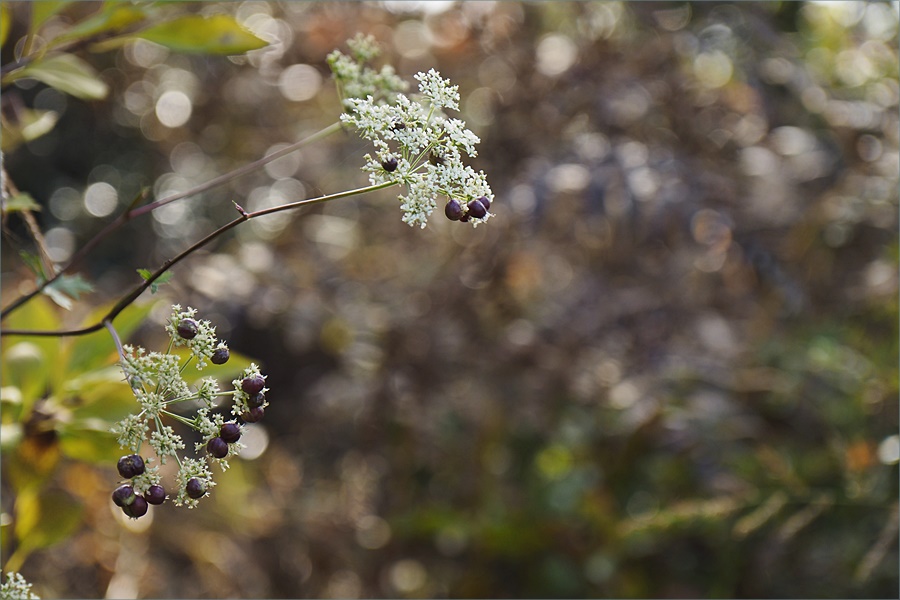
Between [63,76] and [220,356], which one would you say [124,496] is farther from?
[63,76]

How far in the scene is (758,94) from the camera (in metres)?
1.20

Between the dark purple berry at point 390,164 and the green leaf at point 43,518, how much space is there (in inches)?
17.5

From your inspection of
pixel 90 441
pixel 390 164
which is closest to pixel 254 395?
pixel 390 164

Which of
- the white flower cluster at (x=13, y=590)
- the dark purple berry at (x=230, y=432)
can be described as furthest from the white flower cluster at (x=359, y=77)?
the white flower cluster at (x=13, y=590)

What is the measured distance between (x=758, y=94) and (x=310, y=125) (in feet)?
2.83

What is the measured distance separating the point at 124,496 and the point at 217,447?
0.17 feet

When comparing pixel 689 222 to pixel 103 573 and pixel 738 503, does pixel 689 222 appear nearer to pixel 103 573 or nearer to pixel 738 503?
pixel 738 503

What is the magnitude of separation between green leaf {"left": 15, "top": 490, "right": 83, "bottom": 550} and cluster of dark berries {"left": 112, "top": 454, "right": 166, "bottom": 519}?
0.98ft

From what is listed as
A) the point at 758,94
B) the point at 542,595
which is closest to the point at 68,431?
the point at 542,595

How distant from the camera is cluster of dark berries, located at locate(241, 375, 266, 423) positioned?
0.42 meters

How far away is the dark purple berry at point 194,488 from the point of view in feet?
1.33

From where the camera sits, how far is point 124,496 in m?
0.41

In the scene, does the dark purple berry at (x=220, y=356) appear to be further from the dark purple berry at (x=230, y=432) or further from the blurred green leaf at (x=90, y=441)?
the blurred green leaf at (x=90, y=441)

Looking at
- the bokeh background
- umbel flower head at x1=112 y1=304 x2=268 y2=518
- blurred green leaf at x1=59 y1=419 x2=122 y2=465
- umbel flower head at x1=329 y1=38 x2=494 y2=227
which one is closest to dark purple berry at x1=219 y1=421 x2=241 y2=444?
umbel flower head at x1=112 y1=304 x2=268 y2=518
